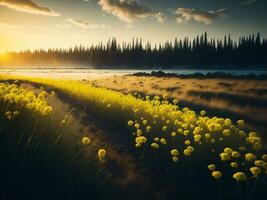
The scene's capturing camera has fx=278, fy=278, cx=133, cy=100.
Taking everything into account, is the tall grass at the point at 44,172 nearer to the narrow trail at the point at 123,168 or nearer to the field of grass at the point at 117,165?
the field of grass at the point at 117,165

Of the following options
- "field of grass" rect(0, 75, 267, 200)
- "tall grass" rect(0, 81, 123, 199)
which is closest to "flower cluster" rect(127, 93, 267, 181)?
"field of grass" rect(0, 75, 267, 200)

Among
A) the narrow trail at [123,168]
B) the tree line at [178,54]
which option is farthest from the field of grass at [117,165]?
the tree line at [178,54]

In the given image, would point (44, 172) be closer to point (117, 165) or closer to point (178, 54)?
point (117, 165)

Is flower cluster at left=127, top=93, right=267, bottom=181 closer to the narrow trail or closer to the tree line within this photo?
the narrow trail

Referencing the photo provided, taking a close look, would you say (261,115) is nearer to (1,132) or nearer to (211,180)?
(211,180)

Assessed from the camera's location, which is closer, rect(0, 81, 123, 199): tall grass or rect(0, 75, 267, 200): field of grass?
rect(0, 81, 123, 199): tall grass

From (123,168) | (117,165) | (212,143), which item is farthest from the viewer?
(212,143)

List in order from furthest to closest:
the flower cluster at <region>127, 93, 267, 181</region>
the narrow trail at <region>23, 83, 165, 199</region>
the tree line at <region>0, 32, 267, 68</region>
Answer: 1. the tree line at <region>0, 32, 267, 68</region>
2. the flower cluster at <region>127, 93, 267, 181</region>
3. the narrow trail at <region>23, 83, 165, 199</region>

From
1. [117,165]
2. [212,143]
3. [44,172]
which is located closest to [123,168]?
[117,165]

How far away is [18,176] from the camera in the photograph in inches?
142

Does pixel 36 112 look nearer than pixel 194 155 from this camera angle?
No

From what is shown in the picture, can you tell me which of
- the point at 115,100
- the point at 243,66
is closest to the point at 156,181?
the point at 115,100

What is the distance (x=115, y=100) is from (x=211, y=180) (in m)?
5.76

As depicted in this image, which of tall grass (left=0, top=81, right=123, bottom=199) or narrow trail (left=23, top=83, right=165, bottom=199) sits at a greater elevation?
tall grass (left=0, top=81, right=123, bottom=199)
